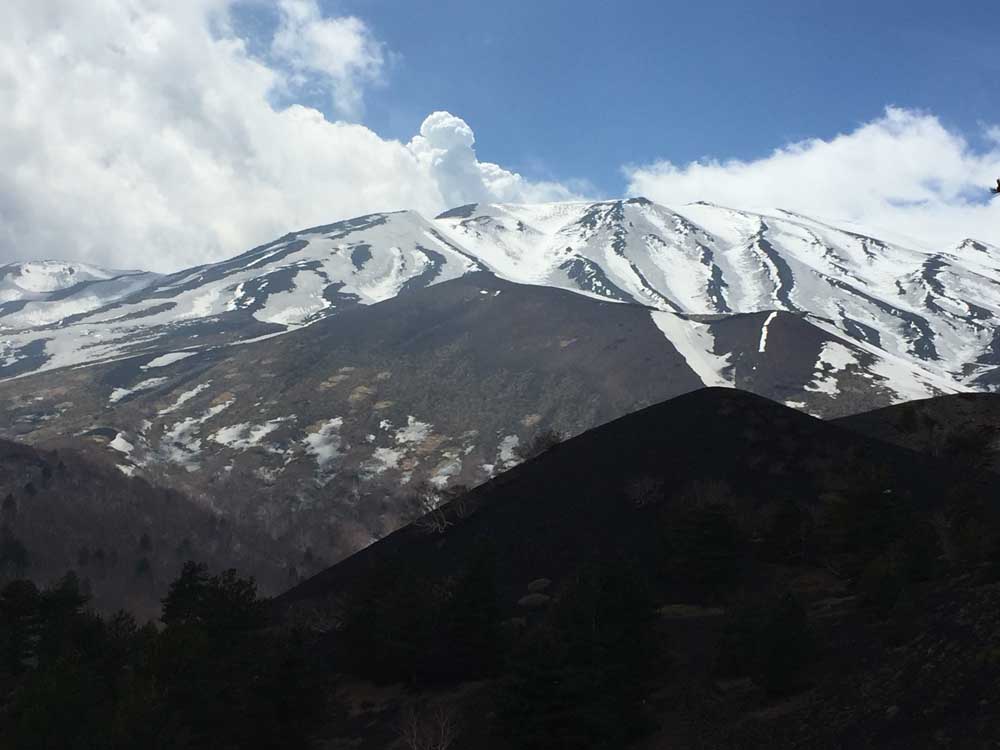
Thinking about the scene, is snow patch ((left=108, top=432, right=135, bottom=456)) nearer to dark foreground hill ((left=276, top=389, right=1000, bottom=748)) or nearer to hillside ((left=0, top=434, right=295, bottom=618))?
hillside ((left=0, top=434, right=295, bottom=618))

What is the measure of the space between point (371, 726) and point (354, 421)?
155m

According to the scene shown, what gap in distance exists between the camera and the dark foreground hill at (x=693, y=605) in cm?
2944

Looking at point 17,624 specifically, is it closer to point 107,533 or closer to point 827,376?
point 107,533

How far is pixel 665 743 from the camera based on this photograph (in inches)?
1252

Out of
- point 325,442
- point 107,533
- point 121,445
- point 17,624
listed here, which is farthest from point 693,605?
point 121,445

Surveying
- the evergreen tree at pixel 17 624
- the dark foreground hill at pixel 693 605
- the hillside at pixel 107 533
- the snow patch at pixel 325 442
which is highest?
the snow patch at pixel 325 442

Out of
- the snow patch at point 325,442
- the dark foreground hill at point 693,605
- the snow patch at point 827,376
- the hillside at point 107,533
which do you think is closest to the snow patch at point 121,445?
the hillside at point 107,533

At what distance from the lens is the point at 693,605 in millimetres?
50250

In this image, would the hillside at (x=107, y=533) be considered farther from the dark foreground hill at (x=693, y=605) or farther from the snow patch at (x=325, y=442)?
the dark foreground hill at (x=693, y=605)

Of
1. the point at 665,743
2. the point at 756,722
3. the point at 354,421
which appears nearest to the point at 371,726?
the point at 665,743

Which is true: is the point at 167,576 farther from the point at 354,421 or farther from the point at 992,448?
the point at 992,448

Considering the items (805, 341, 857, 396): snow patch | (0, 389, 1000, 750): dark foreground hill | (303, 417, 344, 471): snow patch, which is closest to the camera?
(0, 389, 1000, 750): dark foreground hill

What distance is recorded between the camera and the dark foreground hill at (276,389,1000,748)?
29.4 m

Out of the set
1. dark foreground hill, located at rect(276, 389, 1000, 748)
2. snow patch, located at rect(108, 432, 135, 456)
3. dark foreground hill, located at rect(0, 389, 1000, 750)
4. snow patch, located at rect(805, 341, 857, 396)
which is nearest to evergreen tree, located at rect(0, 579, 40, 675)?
dark foreground hill, located at rect(0, 389, 1000, 750)
